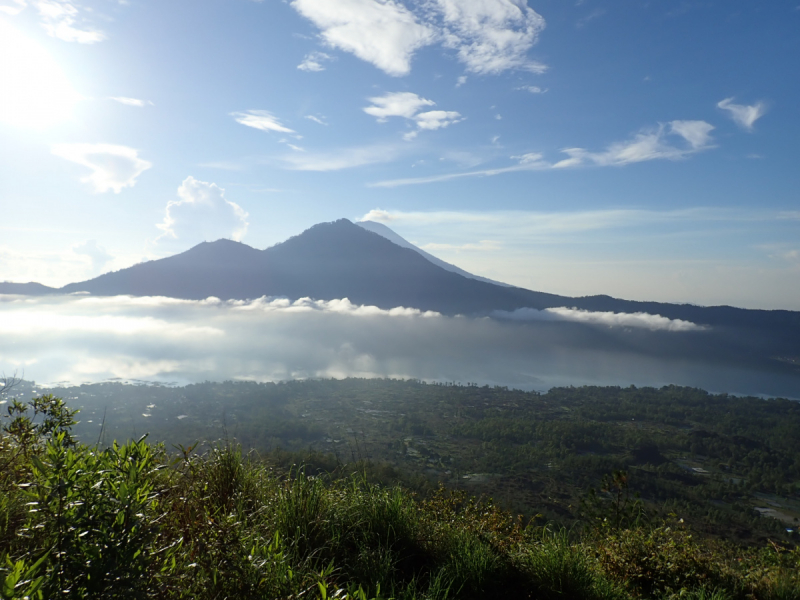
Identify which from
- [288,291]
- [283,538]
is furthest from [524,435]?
[288,291]

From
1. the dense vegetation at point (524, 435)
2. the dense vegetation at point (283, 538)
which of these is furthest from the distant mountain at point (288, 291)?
the dense vegetation at point (283, 538)

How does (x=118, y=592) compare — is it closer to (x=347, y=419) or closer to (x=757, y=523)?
(x=757, y=523)

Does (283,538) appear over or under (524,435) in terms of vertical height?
over

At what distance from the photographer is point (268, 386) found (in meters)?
103

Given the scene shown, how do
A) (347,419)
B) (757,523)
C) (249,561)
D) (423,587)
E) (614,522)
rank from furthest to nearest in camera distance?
(347,419)
(757,523)
(614,522)
(423,587)
(249,561)

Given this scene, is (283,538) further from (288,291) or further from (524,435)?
(288,291)

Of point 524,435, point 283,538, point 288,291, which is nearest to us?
point 283,538

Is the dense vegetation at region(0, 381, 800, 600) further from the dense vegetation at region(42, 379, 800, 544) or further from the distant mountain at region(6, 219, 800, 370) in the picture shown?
the distant mountain at region(6, 219, 800, 370)

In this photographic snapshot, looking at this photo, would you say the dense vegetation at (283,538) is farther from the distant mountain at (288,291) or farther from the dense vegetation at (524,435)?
the distant mountain at (288,291)

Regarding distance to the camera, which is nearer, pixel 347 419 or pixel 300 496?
pixel 300 496

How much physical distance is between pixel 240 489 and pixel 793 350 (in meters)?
238

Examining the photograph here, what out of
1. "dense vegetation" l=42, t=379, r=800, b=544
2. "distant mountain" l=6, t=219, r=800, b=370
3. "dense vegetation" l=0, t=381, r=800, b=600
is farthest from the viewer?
"distant mountain" l=6, t=219, r=800, b=370

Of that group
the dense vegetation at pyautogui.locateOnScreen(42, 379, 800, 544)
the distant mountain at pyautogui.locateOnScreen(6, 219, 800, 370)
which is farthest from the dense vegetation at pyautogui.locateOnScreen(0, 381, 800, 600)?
the distant mountain at pyautogui.locateOnScreen(6, 219, 800, 370)

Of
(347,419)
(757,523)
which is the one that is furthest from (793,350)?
(347,419)
